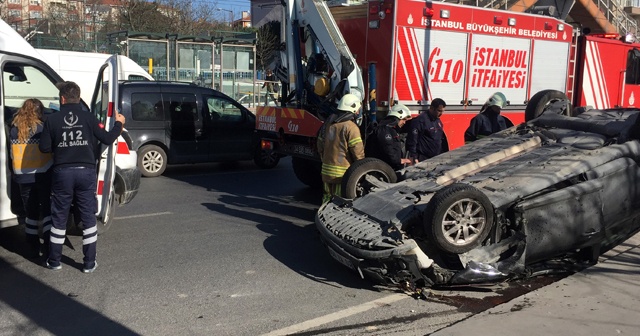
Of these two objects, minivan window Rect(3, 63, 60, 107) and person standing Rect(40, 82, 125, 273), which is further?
minivan window Rect(3, 63, 60, 107)

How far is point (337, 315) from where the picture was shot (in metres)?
4.97

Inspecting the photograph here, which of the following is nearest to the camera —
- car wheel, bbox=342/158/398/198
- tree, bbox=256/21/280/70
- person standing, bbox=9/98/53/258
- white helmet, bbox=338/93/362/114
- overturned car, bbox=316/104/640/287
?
overturned car, bbox=316/104/640/287

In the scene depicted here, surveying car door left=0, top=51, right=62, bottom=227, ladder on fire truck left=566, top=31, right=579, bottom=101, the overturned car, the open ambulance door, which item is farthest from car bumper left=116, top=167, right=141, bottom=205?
ladder on fire truck left=566, top=31, right=579, bottom=101

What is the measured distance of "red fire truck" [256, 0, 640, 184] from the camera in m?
9.27

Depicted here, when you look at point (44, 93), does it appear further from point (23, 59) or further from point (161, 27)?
point (161, 27)

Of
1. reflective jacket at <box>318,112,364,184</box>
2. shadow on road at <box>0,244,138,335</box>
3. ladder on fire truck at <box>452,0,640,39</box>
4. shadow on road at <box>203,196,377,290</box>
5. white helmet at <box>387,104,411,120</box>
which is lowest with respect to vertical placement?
shadow on road at <box>0,244,138,335</box>

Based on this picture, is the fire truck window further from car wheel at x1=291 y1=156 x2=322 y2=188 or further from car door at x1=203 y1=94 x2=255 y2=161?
car door at x1=203 y1=94 x2=255 y2=161

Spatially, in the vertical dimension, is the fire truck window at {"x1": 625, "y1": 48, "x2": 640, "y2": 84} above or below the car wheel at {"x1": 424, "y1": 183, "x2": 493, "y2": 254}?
above

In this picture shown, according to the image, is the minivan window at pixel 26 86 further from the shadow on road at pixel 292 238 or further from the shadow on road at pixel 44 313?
the shadow on road at pixel 292 238

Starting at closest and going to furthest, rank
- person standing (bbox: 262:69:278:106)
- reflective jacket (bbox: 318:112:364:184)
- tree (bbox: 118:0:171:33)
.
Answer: reflective jacket (bbox: 318:112:364:184) < person standing (bbox: 262:69:278:106) < tree (bbox: 118:0:171:33)

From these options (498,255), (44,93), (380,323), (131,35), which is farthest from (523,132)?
(131,35)

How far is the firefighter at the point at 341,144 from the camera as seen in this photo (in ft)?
23.2

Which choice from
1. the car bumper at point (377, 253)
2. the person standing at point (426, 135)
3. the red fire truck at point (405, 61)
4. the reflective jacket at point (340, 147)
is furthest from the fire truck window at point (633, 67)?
the car bumper at point (377, 253)

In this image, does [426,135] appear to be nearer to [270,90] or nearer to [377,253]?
[377,253]
